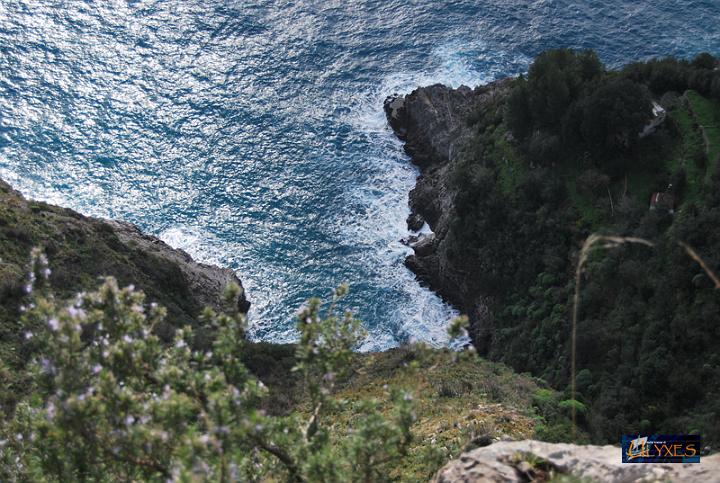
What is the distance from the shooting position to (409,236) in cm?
5891

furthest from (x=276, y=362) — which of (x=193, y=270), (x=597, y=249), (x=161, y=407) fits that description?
(x=161, y=407)

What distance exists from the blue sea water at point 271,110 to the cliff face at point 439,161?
1.47 m

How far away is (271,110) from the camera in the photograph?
67000 mm

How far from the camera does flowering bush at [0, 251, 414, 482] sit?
12.4 meters

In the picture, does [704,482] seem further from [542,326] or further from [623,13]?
[623,13]

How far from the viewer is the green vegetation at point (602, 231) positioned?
31562mm

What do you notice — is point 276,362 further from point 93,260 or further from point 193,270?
point 93,260

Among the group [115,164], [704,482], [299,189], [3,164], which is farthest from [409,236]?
[704,482]

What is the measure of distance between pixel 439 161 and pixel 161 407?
5287 cm

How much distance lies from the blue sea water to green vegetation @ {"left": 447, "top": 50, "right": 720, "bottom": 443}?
8.73 m

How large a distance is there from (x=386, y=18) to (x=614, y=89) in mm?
37987

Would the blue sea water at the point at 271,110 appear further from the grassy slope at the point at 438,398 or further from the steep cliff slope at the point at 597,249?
Result: the grassy slope at the point at 438,398

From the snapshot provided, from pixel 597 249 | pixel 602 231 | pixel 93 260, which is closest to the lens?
pixel 602 231

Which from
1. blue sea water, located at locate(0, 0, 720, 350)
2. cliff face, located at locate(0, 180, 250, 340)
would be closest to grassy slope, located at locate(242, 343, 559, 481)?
cliff face, located at locate(0, 180, 250, 340)
